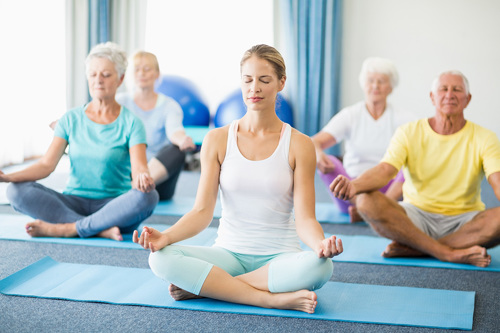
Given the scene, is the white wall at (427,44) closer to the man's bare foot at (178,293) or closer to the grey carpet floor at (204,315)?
the grey carpet floor at (204,315)

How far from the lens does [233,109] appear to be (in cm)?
662

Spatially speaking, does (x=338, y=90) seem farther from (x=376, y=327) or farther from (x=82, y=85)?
(x=376, y=327)

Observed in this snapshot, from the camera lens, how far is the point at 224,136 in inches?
101

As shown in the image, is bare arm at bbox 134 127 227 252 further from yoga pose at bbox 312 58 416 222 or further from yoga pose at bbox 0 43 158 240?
yoga pose at bbox 312 58 416 222

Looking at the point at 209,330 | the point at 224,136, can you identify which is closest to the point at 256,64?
the point at 224,136

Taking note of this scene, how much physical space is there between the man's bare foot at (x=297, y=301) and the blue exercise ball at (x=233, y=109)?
4.23 m

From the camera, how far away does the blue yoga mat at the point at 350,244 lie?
10.3 feet

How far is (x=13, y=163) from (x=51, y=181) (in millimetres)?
986

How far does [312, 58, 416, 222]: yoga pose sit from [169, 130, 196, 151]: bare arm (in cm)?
79

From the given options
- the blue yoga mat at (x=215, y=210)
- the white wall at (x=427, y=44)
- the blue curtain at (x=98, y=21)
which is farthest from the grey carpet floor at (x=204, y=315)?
the blue curtain at (x=98, y=21)

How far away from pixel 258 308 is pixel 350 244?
4.02 feet

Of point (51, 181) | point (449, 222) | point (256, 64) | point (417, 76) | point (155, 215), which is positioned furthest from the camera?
point (417, 76)

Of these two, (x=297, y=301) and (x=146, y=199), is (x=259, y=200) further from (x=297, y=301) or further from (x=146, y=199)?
(x=146, y=199)

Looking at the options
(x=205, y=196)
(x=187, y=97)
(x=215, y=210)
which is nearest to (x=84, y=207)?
(x=215, y=210)
